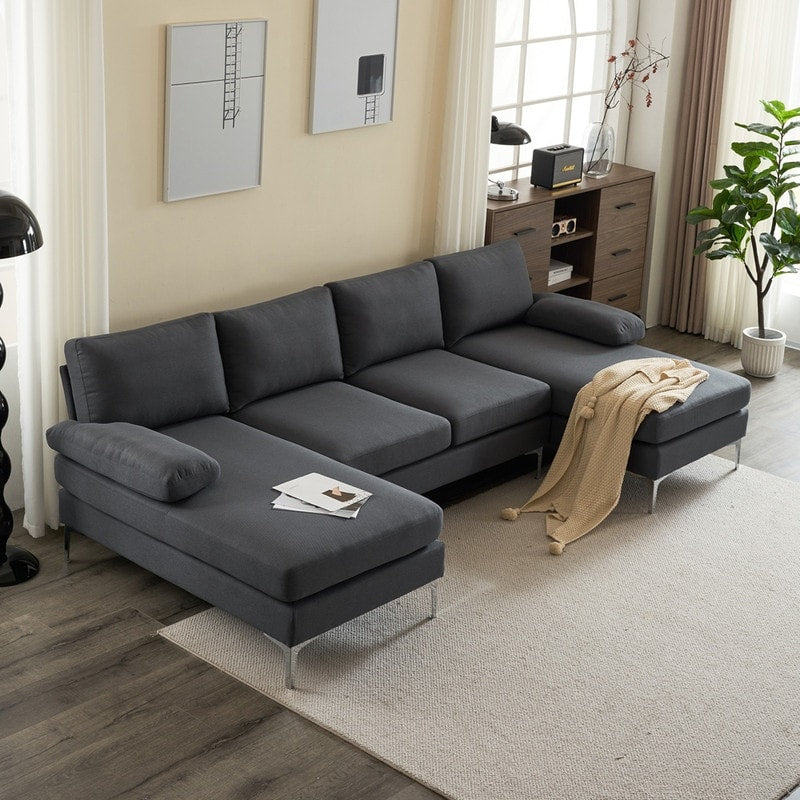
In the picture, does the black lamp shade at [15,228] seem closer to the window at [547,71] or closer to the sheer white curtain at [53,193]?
the sheer white curtain at [53,193]

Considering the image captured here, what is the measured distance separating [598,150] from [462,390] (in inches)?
87.9

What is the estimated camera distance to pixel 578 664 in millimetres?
4082

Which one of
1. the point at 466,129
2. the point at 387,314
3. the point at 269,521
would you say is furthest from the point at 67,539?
the point at 466,129

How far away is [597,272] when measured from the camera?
680 centimetres

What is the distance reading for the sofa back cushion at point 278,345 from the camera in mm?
4875

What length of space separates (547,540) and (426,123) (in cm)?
213

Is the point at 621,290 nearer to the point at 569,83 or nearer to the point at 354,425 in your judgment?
the point at 569,83

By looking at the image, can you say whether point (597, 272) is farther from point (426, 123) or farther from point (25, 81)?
point (25, 81)

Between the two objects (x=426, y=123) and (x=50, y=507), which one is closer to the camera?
(x=50, y=507)

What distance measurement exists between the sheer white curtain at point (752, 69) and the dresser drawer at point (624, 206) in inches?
17.7

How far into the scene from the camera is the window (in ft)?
20.9

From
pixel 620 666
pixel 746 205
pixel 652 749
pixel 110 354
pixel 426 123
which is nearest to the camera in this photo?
pixel 652 749

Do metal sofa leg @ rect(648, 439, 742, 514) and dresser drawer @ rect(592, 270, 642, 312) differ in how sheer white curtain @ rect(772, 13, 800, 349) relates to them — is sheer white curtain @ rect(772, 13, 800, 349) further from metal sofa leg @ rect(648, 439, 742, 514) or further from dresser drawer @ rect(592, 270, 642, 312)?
metal sofa leg @ rect(648, 439, 742, 514)

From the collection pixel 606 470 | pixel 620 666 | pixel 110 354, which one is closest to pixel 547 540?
pixel 606 470
